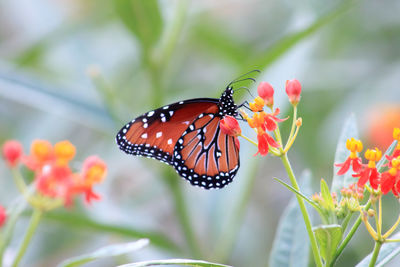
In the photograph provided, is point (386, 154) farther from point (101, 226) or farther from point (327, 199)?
point (101, 226)

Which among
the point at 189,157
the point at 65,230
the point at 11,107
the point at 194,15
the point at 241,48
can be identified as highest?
the point at 11,107

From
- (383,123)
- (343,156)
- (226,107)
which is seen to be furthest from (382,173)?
(383,123)

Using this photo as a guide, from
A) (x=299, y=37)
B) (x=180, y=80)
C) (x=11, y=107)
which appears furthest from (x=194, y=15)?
(x=11, y=107)

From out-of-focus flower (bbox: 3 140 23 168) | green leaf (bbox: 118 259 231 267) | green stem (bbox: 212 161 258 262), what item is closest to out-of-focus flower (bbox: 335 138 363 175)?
green leaf (bbox: 118 259 231 267)

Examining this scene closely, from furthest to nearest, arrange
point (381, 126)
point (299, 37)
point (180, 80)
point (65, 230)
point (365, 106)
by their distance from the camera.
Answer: point (180, 80), point (65, 230), point (365, 106), point (381, 126), point (299, 37)

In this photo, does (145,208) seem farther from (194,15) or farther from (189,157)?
(189,157)

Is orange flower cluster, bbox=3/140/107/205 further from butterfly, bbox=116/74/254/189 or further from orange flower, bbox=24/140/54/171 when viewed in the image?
butterfly, bbox=116/74/254/189

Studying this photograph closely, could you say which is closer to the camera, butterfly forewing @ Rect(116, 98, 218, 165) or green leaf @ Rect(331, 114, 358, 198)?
green leaf @ Rect(331, 114, 358, 198)
